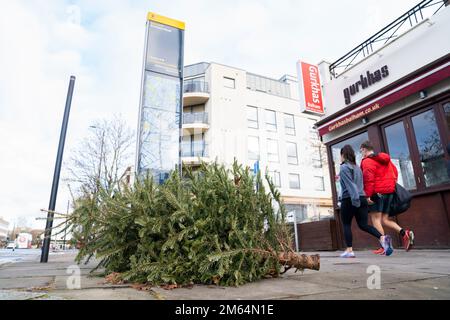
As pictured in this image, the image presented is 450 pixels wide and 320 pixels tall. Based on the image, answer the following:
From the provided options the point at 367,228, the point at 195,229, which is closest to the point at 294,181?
the point at 367,228

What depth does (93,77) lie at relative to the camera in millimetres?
10242

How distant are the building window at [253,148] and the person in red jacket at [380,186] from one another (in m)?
23.6

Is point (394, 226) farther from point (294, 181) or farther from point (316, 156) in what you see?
point (316, 156)

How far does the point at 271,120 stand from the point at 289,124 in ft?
7.49

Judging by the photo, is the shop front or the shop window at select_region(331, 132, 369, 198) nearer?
the shop front

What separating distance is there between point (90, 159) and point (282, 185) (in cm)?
1909

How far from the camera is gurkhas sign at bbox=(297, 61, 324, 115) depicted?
1000 centimetres

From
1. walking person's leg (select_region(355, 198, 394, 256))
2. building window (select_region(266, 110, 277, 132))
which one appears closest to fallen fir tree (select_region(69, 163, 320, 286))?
walking person's leg (select_region(355, 198, 394, 256))

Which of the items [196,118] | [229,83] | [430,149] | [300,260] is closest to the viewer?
[300,260]

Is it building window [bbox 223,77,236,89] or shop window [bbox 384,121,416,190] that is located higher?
building window [bbox 223,77,236,89]

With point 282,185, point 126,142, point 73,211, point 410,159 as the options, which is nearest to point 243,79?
point 282,185

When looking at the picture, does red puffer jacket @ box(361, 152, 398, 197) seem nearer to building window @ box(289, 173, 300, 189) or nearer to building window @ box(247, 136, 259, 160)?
building window @ box(247, 136, 259, 160)

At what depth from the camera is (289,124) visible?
1256 inches

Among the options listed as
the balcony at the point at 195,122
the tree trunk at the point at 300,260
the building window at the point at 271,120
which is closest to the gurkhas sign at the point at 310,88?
the tree trunk at the point at 300,260
